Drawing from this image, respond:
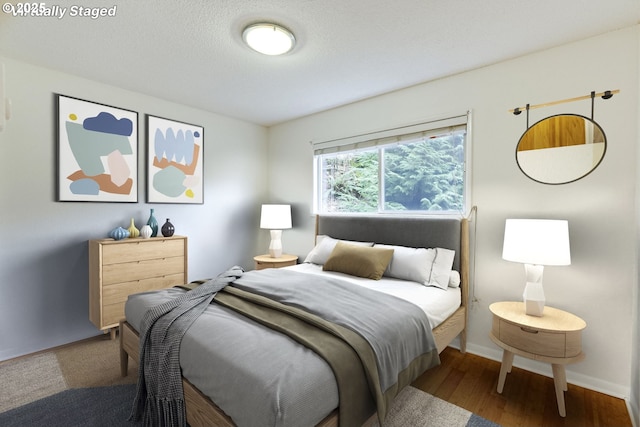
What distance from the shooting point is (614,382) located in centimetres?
201

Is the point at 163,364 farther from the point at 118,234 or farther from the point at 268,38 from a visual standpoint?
the point at 268,38

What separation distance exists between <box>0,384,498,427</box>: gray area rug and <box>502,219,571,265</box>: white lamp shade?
104 centimetres

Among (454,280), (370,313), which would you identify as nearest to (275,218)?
(454,280)

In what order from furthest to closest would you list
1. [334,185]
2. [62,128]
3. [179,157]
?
[334,185]
[179,157]
[62,128]

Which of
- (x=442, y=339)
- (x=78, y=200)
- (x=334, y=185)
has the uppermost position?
(x=334, y=185)

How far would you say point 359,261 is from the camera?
108 inches

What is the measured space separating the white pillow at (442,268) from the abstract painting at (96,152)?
122 inches

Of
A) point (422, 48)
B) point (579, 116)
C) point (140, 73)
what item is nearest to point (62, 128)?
point (140, 73)

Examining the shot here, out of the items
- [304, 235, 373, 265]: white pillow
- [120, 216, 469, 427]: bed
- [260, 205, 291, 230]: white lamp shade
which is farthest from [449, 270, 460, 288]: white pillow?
[260, 205, 291, 230]: white lamp shade

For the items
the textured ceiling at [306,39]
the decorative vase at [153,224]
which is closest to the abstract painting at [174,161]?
the decorative vase at [153,224]

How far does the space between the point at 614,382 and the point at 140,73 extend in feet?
14.6

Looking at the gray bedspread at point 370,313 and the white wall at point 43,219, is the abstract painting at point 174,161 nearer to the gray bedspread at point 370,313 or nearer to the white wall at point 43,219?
the white wall at point 43,219

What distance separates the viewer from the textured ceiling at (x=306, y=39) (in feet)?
6.02

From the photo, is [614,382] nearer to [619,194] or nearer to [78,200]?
[619,194]
